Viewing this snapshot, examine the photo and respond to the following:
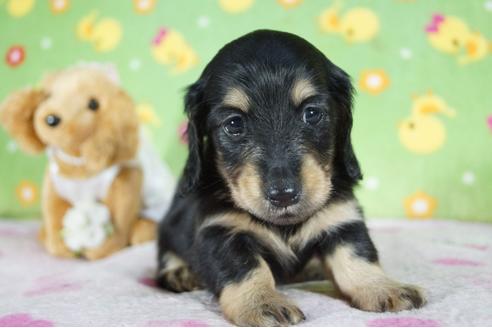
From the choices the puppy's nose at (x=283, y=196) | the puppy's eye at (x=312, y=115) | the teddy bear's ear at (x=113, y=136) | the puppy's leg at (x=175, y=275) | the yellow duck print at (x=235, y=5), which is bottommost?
the puppy's leg at (x=175, y=275)

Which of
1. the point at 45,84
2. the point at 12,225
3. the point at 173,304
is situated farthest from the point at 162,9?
the point at 173,304

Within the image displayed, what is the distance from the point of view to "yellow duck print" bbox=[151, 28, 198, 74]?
146 inches

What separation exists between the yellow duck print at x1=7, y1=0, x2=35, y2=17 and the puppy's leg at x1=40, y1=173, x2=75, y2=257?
1.58 meters

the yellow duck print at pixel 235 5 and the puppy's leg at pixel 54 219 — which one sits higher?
the yellow duck print at pixel 235 5

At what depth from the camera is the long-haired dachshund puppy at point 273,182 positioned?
168 centimetres

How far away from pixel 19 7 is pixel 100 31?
2.14 ft

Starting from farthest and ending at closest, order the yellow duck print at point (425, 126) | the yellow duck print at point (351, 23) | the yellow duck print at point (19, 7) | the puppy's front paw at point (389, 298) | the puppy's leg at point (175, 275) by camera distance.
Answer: the yellow duck print at point (19, 7) → the yellow duck print at point (425, 126) → the yellow duck print at point (351, 23) → the puppy's leg at point (175, 275) → the puppy's front paw at point (389, 298)

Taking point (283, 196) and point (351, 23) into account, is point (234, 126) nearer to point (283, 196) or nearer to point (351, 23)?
point (283, 196)

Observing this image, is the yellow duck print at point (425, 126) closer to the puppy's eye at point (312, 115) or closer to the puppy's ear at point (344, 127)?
the puppy's ear at point (344, 127)

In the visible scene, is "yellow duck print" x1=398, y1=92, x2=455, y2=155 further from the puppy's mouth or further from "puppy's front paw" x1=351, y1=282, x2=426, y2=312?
the puppy's mouth

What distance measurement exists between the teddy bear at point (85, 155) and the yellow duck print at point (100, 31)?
86cm

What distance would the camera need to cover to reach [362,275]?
72.4 inches

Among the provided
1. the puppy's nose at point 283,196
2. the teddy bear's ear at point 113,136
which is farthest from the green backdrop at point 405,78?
the puppy's nose at point 283,196

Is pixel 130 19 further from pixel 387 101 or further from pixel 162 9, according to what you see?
pixel 387 101
